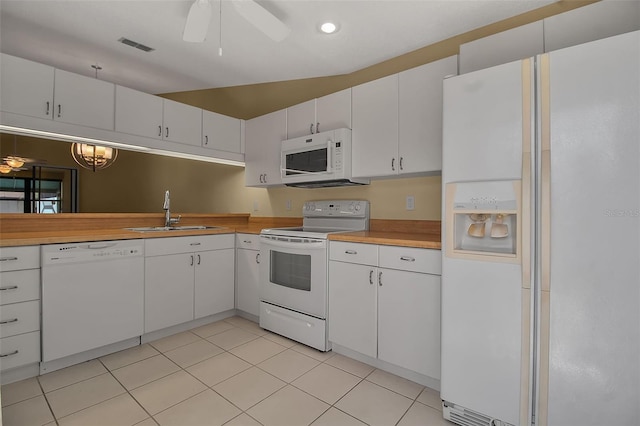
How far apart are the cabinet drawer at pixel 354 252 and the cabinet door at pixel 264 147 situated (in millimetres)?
1186

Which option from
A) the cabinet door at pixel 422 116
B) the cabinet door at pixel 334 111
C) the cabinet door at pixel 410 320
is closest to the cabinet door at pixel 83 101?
the cabinet door at pixel 334 111

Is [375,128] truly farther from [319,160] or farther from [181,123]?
[181,123]

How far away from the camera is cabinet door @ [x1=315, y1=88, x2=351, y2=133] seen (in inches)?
109

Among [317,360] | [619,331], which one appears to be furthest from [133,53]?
[619,331]

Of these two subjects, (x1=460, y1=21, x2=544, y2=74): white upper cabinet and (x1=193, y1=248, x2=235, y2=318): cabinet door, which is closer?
(x1=460, y1=21, x2=544, y2=74): white upper cabinet

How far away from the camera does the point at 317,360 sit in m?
2.38

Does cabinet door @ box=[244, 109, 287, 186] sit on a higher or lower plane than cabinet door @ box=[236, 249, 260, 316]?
higher

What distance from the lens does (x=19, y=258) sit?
199 cm

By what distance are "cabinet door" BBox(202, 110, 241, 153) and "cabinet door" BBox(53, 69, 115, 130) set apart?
2.98 feet

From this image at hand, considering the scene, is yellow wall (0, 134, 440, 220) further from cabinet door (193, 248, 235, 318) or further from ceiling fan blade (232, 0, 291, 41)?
ceiling fan blade (232, 0, 291, 41)

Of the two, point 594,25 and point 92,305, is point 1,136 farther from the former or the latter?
point 594,25

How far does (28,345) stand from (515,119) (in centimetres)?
318

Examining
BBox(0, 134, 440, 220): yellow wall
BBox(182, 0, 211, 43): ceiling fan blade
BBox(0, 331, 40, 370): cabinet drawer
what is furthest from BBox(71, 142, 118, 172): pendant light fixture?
BBox(182, 0, 211, 43): ceiling fan blade

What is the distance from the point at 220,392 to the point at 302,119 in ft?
7.86
